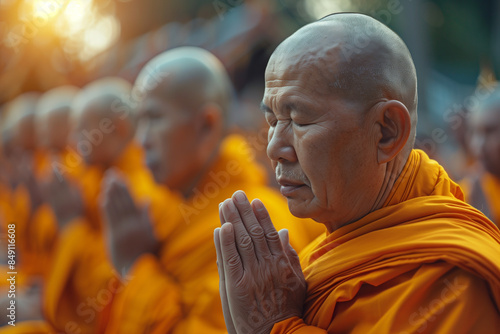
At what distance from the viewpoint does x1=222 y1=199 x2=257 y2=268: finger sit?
1136 mm

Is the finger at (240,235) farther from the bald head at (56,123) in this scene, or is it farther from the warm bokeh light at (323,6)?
the warm bokeh light at (323,6)

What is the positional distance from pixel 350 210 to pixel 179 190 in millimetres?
1421

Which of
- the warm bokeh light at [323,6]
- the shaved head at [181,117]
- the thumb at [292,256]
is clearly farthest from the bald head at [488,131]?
the warm bokeh light at [323,6]

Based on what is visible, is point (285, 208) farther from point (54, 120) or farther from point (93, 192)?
point (54, 120)

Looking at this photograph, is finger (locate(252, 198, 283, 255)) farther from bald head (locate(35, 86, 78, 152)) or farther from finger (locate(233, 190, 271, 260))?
bald head (locate(35, 86, 78, 152))

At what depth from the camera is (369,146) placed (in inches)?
43.6

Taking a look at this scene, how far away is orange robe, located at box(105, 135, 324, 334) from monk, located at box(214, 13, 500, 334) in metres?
0.89

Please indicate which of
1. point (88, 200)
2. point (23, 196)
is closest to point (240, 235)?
point (88, 200)

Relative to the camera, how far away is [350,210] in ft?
3.81

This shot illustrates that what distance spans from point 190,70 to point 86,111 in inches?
52.7

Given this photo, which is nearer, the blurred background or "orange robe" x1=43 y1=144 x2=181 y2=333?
"orange robe" x1=43 y1=144 x2=181 y2=333

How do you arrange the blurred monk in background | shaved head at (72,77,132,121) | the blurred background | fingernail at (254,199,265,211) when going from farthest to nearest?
the blurred background < the blurred monk in background < shaved head at (72,77,132,121) < fingernail at (254,199,265,211)

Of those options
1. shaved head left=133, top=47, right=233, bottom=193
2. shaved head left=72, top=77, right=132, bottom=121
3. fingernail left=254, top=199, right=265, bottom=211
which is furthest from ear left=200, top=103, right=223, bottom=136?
fingernail left=254, top=199, right=265, bottom=211

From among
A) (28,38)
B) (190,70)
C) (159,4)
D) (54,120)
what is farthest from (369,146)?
(159,4)
